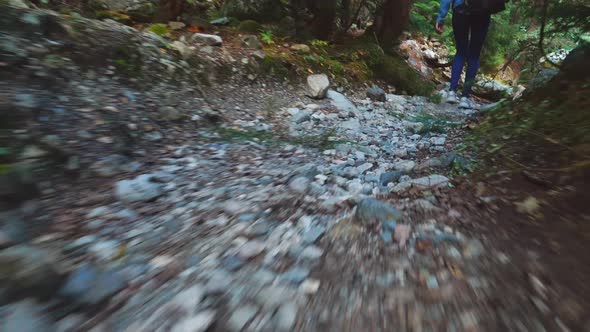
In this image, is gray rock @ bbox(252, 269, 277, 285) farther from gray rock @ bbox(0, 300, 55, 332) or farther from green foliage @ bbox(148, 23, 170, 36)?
green foliage @ bbox(148, 23, 170, 36)

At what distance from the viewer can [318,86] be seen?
15.1 feet

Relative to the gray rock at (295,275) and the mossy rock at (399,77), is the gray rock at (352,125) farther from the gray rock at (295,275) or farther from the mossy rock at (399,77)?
the mossy rock at (399,77)

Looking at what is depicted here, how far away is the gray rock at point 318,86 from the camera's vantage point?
4.55 metres

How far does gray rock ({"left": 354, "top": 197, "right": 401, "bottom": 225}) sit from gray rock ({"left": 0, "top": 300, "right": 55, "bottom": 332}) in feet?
4.01

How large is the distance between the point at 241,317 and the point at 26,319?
62 centimetres

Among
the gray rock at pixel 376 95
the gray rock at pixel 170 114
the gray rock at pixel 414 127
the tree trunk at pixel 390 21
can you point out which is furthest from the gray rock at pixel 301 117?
the tree trunk at pixel 390 21

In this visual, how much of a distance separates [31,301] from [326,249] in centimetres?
103

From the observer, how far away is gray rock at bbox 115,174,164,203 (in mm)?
1727

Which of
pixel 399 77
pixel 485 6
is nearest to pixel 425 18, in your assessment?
pixel 399 77

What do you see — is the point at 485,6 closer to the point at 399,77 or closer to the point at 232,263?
the point at 399,77

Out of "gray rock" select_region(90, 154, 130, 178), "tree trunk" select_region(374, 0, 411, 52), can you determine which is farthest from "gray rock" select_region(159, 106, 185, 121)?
"tree trunk" select_region(374, 0, 411, 52)

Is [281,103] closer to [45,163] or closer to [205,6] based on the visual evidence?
[45,163]

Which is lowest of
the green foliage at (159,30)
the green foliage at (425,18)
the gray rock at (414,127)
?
the gray rock at (414,127)

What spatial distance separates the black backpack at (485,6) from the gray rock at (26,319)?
545 centimetres
